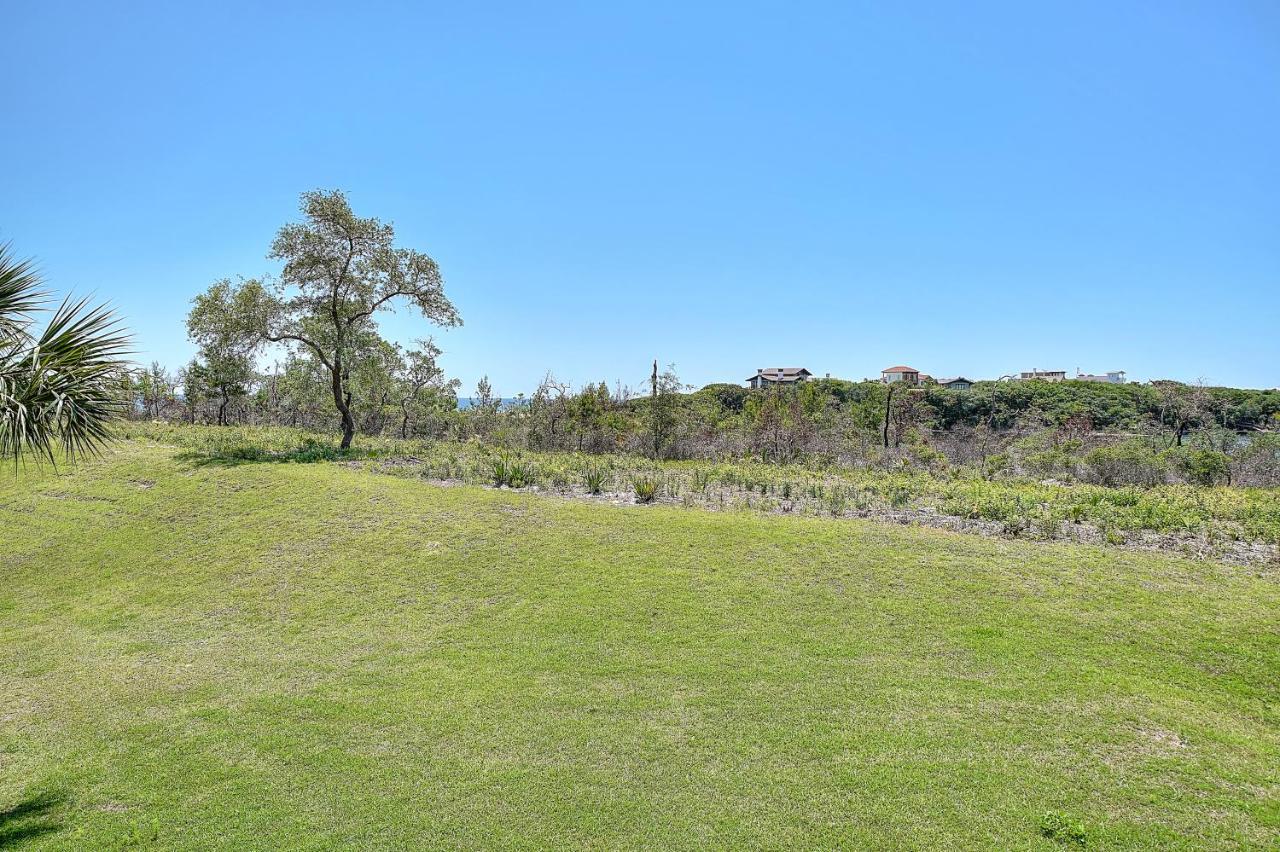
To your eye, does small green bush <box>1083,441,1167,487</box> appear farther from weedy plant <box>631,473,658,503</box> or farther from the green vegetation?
weedy plant <box>631,473,658,503</box>

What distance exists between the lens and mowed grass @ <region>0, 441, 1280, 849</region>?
14.7 feet

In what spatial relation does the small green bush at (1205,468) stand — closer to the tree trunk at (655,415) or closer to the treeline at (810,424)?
the treeline at (810,424)

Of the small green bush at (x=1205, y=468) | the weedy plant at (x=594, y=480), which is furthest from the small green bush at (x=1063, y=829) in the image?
the small green bush at (x=1205, y=468)

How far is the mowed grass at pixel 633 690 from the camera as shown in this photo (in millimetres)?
4473

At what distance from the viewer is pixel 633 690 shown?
6.27 metres

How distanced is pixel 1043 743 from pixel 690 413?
19.8m

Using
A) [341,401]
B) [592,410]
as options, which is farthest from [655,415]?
[341,401]

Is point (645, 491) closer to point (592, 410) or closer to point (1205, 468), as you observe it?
point (592, 410)

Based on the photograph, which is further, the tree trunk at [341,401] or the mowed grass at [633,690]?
the tree trunk at [341,401]

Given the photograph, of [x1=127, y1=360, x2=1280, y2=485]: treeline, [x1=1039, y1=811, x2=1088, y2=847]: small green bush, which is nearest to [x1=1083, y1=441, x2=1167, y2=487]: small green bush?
[x1=127, y1=360, x2=1280, y2=485]: treeline

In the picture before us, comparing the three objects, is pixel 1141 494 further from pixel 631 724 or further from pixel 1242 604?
pixel 631 724

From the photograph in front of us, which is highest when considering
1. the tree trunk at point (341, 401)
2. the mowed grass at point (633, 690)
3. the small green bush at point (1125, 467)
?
the tree trunk at point (341, 401)

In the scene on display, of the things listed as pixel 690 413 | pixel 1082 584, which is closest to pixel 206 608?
pixel 1082 584

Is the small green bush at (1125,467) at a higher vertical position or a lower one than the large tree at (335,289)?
lower
